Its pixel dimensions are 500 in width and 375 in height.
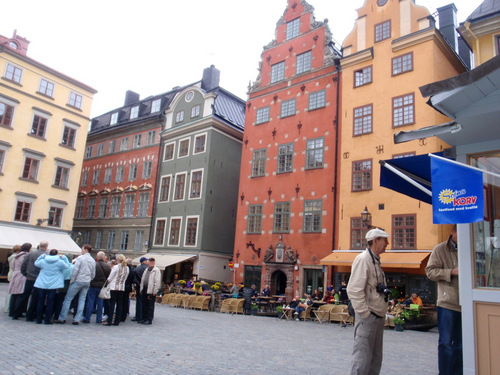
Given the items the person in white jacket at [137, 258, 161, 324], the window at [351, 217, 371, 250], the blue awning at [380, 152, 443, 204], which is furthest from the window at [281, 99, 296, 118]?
the blue awning at [380, 152, 443, 204]

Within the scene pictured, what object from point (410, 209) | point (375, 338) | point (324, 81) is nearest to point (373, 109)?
point (324, 81)

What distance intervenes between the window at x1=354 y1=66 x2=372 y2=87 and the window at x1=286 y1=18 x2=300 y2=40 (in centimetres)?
607

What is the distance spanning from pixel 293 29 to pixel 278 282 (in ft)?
53.1

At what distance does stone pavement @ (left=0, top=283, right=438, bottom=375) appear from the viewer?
6.26 m

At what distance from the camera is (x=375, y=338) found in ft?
16.5

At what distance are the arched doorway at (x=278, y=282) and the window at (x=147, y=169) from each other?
14748 millimetres

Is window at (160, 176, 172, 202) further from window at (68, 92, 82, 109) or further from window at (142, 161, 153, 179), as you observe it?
window at (68, 92, 82, 109)

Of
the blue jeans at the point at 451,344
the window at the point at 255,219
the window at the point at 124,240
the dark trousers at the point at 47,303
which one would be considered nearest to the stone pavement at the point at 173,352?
the dark trousers at the point at 47,303

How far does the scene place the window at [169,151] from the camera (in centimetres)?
3445

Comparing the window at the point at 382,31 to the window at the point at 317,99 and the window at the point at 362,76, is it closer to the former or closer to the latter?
the window at the point at 362,76

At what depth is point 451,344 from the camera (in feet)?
17.5

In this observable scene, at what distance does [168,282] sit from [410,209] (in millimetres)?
18600

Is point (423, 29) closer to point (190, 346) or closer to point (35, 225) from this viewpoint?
point (190, 346)

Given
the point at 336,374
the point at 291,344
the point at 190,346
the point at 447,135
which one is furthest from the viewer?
the point at 291,344
